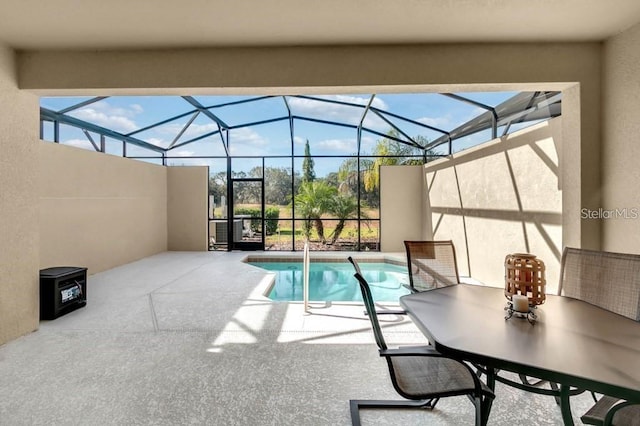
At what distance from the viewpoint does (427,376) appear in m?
1.81

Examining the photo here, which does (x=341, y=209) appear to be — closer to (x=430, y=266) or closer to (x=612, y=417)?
(x=430, y=266)

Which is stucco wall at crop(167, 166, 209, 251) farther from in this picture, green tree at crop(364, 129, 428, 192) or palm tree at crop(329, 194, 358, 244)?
green tree at crop(364, 129, 428, 192)

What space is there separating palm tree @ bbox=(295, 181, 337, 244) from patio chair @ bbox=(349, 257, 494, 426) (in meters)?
8.40

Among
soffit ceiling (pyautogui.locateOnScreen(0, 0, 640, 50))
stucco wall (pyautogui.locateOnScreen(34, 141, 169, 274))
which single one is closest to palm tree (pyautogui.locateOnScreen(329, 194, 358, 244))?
stucco wall (pyautogui.locateOnScreen(34, 141, 169, 274))

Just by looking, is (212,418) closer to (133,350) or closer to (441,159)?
(133,350)

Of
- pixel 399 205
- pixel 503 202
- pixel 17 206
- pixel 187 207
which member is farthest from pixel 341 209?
pixel 17 206

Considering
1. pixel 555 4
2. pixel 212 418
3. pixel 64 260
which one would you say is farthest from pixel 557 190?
pixel 64 260

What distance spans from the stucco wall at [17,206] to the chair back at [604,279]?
17.7 ft

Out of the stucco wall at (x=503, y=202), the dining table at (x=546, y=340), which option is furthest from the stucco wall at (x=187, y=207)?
the dining table at (x=546, y=340)

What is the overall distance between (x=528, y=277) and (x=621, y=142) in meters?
2.06

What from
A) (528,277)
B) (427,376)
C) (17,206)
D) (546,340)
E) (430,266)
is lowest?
(427,376)

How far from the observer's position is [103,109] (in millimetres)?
7840

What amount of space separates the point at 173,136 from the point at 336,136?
20.3 feet

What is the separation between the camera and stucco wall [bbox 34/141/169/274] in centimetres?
578
